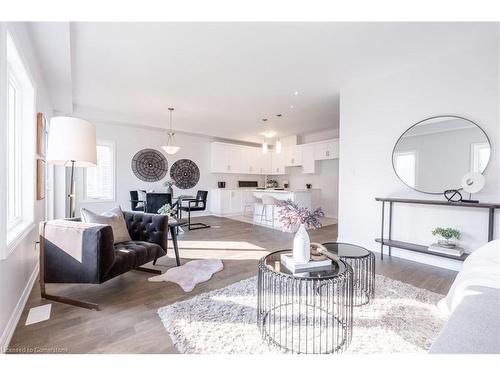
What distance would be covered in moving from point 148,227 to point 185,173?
450 cm

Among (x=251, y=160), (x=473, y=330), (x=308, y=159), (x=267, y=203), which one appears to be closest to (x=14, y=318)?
(x=473, y=330)

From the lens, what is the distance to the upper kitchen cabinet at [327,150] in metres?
6.68

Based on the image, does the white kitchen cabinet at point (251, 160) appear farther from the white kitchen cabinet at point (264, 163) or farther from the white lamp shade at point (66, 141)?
the white lamp shade at point (66, 141)

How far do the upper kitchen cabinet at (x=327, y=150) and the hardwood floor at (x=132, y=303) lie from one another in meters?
3.68

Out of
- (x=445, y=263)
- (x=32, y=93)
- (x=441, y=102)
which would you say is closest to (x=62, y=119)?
(x=32, y=93)

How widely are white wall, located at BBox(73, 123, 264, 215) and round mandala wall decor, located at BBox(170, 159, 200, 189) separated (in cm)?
12

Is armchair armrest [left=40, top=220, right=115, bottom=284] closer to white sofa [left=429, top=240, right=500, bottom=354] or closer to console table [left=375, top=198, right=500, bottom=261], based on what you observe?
white sofa [left=429, top=240, right=500, bottom=354]

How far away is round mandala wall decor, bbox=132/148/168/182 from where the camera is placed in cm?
635

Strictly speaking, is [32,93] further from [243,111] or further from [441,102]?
[441,102]

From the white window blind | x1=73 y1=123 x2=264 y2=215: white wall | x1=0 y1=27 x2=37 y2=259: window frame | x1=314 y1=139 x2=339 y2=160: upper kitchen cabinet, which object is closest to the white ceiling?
x1=0 y1=27 x2=37 y2=259: window frame

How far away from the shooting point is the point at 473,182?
109 inches

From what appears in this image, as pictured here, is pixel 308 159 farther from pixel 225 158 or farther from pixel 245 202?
pixel 225 158

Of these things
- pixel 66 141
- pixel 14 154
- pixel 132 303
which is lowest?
pixel 132 303
